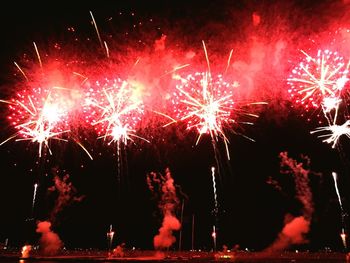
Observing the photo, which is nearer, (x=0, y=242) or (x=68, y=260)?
(x=68, y=260)

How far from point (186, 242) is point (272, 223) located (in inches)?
353

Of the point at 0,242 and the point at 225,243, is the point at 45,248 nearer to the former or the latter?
A: the point at 0,242

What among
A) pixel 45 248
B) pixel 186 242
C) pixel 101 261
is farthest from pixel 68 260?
pixel 186 242

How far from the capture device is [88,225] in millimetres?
48688

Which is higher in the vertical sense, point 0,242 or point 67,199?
point 67,199

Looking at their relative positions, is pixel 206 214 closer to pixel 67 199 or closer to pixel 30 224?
pixel 67 199

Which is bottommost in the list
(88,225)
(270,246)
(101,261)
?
(101,261)

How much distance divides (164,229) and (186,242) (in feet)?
10.2

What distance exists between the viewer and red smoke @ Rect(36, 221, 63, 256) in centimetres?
4022

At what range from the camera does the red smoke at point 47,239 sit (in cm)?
4022

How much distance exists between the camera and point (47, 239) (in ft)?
134

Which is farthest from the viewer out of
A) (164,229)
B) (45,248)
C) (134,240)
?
(134,240)

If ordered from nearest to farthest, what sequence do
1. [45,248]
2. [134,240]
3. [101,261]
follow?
[101,261], [45,248], [134,240]

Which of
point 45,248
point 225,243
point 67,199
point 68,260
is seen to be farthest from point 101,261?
point 225,243
